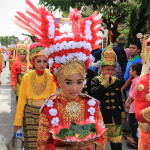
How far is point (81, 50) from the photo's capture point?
2275 millimetres

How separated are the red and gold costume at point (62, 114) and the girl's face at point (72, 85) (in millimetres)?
127

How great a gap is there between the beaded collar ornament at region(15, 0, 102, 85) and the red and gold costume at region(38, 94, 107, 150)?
223mm

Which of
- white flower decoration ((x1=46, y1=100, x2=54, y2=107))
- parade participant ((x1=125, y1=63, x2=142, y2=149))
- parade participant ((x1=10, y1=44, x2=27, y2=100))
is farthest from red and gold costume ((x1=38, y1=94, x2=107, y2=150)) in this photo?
parade participant ((x1=10, y1=44, x2=27, y2=100))

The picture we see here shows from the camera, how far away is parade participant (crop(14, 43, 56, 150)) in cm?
368

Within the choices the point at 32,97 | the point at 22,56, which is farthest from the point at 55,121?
the point at 22,56

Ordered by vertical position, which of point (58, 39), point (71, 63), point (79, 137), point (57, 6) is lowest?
point (79, 137)

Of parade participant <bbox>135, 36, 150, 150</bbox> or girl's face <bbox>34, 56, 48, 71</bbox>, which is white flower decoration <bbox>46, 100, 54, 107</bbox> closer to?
parade participant <bbox>135, 36, 150, 150</bbox>

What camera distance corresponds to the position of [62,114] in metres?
2.27

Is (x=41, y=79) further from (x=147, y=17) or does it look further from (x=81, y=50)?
(x=147, y=17)

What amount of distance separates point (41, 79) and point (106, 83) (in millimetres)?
1128

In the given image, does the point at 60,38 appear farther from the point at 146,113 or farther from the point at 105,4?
the point at 105,4

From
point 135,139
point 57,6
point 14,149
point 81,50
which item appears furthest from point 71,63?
point 57,6

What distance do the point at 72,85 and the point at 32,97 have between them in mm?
1691

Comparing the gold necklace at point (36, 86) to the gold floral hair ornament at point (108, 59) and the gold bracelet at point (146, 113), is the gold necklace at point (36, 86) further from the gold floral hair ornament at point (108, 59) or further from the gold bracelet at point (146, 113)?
the gold bracelet at point (146, 113)
